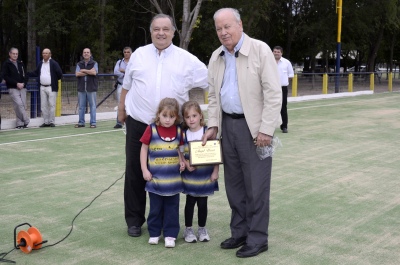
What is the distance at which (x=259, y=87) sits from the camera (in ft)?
15.5

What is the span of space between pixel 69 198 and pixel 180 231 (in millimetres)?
1781

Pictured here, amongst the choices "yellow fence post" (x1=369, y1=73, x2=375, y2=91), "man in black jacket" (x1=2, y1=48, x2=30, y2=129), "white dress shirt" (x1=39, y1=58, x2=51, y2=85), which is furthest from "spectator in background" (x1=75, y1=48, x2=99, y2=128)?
"yellow fence post" (x1=369, y1=73, x2=375, y2=91)

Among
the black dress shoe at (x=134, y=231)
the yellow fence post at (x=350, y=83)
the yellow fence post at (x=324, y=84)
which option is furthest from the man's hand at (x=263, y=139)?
the yellow fence post at (x=350, y=83)

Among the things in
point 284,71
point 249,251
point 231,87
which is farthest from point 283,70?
point 249,251

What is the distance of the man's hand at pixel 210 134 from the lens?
16.0 feet

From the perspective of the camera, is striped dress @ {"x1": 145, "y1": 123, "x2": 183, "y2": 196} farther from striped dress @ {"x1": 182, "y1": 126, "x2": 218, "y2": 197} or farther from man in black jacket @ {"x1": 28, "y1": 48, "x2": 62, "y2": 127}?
man in black jacket @ {"x1": 28, "y1": 48, "x2": 62, "y2": 127}

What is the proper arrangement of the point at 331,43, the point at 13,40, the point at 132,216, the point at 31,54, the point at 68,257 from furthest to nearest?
the point at 13,40
the point at 331,43
the point at 31,54
the point at 132,216
the point at 68,257

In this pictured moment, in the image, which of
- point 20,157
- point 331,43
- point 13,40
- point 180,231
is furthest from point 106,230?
point 13,40

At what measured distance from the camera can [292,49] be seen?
4553cm

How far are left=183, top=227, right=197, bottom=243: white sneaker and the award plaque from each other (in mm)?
718

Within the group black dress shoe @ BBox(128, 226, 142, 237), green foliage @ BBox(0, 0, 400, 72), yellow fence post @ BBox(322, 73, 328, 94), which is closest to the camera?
black dress shoe @ BBox(128, 226, 142, 237)

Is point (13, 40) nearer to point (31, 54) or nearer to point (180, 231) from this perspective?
point (31, 54)

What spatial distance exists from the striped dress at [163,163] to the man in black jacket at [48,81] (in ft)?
30.0

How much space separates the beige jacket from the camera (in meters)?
4.66
